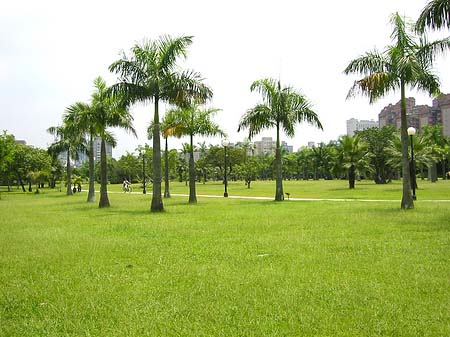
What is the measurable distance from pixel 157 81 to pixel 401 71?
413 inches

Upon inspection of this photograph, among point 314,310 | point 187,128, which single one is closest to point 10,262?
point 314,310

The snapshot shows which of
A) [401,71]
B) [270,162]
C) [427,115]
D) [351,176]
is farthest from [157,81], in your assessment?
[427,115]

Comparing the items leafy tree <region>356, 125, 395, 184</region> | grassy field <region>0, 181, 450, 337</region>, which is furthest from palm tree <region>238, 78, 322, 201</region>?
leafy tree <region>356, 125, 395, 184</region>

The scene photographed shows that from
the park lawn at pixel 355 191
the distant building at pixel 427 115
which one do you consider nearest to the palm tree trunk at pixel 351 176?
the park lawn at pixel 355 191

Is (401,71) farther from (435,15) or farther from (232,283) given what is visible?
(232,283)

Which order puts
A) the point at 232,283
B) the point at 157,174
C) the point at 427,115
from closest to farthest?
the point at 232,283, the point at 157,174, the point at 427,115

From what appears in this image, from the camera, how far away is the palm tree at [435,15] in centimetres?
1312

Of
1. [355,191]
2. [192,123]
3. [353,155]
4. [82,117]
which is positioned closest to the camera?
[82,117]

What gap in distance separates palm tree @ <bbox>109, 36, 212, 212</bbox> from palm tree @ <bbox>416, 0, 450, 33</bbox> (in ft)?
33.2

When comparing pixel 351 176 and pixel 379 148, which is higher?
pixel 379 148

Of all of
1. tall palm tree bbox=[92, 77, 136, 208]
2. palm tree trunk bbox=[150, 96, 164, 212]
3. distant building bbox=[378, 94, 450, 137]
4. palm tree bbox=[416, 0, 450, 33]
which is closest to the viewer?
palm tree bbox=[416, 0, 450, 33]

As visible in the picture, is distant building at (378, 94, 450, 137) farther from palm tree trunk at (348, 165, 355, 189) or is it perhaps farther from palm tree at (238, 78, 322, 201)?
palm tree at (238, 78, 322, 201)

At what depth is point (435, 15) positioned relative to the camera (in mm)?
13344

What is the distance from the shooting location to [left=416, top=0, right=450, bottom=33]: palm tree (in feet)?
43.1
